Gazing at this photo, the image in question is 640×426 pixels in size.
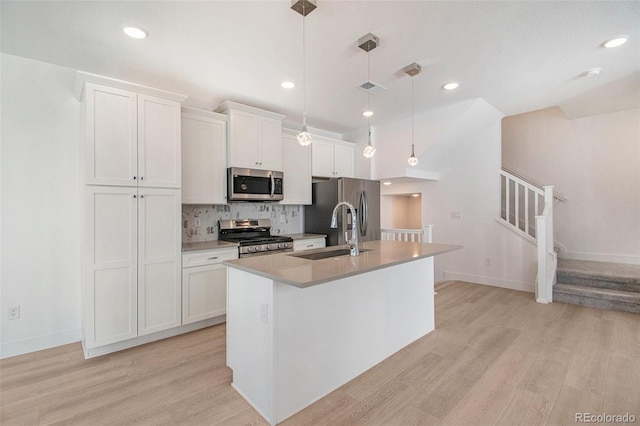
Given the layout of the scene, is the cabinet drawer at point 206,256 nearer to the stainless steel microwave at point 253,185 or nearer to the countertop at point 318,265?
the stainless steel microwave at point 253,185

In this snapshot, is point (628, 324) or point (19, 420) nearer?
point (19, 420)

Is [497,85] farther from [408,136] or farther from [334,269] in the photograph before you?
[334,269]

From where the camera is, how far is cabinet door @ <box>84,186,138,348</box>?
251cm

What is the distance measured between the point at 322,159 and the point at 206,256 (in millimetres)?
2405

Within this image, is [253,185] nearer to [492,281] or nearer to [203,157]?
[203,157]

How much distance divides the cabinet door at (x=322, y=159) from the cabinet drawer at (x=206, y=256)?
192 centimetres

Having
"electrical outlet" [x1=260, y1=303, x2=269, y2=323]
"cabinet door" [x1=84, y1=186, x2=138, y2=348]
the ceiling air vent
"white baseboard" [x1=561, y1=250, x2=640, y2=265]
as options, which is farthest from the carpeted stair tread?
"cabinet door" [x1=84, y1=186, x2=138, y2=348]

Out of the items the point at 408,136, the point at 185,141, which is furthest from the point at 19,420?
the point at 408,136

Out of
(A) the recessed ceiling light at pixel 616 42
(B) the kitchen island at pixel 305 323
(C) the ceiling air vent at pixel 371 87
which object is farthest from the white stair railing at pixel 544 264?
(C) the ceiling air vent at pixel 371 87

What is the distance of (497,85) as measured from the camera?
339 cm

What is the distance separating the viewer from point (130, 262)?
8.84 feet

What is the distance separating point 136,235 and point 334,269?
6.67ft

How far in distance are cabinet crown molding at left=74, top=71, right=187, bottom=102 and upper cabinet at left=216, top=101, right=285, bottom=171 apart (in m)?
0.67

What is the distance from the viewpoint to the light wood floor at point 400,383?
178cm
